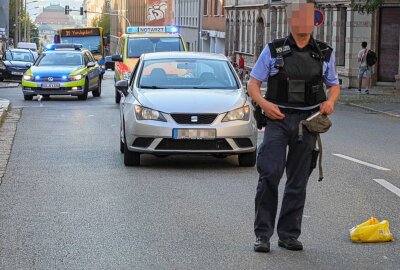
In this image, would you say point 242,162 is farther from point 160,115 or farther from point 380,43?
point 380,43

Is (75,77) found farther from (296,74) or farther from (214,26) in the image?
(214,26)

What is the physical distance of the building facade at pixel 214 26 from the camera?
274 ft

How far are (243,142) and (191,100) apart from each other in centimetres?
82

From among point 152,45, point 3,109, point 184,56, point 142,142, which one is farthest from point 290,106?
point 152,45

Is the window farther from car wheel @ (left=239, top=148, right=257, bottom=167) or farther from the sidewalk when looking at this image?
car wheel @ (left=239, top=148, right=257, bottom=167)

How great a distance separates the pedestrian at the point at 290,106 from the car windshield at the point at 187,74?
21.1 feet

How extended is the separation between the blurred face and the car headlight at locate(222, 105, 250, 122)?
18.0 feet

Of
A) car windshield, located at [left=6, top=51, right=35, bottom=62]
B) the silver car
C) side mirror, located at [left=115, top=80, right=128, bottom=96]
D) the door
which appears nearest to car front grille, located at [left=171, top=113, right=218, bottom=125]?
the silver car

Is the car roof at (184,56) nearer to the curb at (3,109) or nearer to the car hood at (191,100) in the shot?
the car hood at (191,100)

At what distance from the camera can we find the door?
42156mm

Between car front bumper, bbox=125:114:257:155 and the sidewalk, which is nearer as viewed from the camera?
car front bumper, bbox=125:114:257:155

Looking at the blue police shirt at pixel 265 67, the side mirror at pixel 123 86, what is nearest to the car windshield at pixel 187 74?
the side mirror at pixel 123 86

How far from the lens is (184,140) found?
506 inches

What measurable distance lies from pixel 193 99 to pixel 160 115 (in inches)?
19.4
